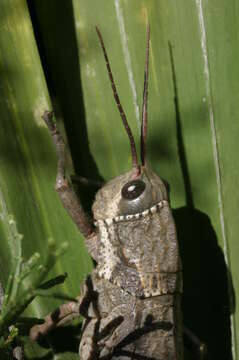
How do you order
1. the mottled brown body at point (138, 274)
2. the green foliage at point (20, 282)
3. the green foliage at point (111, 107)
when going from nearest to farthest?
the green foliage at point (20, 282) → the green foliage at point (111, 107) → the mottled brown body at point (138, 274)

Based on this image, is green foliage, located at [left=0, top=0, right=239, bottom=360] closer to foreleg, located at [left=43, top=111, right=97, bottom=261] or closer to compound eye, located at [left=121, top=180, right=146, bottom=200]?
foreleg, located at [left=43, top=111, right=97, bottom=261]

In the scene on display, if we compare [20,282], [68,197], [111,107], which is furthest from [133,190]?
[20,282]

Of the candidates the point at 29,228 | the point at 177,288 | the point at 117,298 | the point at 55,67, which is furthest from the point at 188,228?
the point at 55,67

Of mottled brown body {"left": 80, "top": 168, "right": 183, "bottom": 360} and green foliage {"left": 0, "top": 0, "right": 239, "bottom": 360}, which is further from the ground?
green foliage {"left": 0, "top": 0, "right": 239, "bottom": 360}

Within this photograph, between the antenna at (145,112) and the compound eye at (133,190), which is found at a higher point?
the antenna at (145,112)

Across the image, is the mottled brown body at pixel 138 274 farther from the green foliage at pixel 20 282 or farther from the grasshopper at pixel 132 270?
the green foliage at pixel 20 282

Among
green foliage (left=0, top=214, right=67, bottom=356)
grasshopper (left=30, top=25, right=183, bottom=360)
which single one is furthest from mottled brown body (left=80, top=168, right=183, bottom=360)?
green foliage (left=0, top=214, right=67, bottom=356)

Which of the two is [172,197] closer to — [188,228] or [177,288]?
[188,228]

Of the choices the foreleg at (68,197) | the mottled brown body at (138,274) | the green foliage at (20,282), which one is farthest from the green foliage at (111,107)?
the green foliage at (20,282)

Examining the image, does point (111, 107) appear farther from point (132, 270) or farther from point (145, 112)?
point (132, 270)
